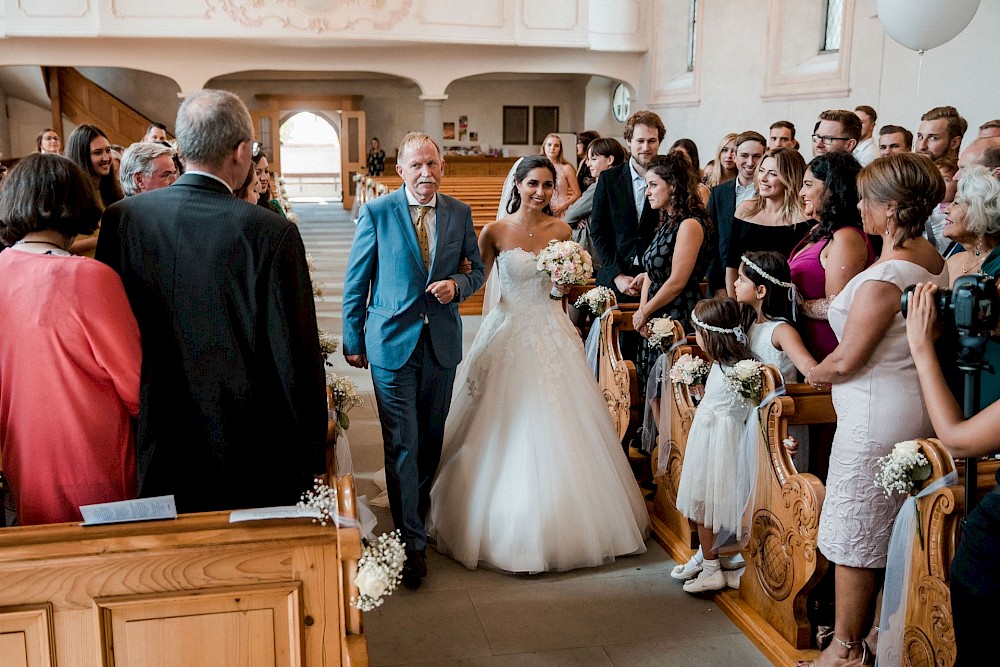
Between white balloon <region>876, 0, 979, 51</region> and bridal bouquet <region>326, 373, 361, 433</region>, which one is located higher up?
white balloon <region>876, 0, 979, 51</region>

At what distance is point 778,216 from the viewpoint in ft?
13.0

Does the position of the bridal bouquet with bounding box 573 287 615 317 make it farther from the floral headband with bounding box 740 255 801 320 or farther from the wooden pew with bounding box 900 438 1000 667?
the wooden pew with bounding box 900 438 1000 667

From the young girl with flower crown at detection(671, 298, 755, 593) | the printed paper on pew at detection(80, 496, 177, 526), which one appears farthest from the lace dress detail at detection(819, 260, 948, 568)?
the printed paper on pew at detection(80, 496, 177, 526)

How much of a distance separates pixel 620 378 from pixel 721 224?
1200mm

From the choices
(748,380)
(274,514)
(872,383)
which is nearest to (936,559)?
(872,383)

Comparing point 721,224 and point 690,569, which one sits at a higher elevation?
point 721,224

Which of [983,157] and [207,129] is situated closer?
[207,129]

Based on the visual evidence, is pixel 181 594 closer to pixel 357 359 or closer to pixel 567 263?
pixel 357 359

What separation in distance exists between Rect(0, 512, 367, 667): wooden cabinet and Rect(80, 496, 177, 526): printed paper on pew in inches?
1.2

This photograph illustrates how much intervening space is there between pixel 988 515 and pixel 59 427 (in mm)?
2083

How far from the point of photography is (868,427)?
258 cm

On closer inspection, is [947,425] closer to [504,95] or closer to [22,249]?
[22,249]

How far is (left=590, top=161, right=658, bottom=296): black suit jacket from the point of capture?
4.86m

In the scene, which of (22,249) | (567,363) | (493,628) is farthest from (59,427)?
(567,363)
